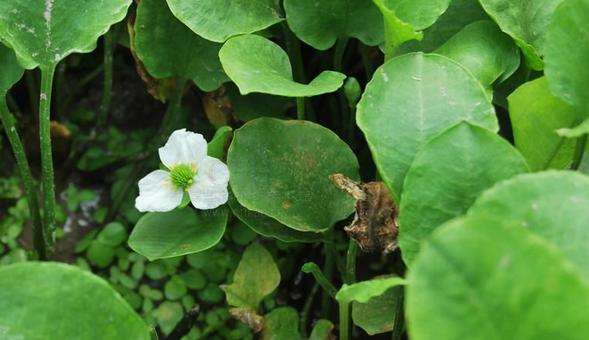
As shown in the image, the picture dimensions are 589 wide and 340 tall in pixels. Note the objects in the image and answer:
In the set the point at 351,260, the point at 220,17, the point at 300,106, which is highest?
the point at 220,17

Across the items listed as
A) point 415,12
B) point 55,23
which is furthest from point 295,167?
point 55,23

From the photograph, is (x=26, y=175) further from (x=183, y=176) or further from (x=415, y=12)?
(x=415, y=12)

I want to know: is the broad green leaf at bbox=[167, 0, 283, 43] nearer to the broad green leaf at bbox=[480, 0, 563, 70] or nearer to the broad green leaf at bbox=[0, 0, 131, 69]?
the broad green leaf at bbox=[0, 0, 131, 69]

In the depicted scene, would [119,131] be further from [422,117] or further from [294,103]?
[422,117]

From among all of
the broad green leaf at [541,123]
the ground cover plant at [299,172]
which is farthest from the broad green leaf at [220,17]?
the broad green leaf at [541,123]

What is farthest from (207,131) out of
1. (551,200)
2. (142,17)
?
(551,200)

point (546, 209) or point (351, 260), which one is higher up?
point (546, 209)

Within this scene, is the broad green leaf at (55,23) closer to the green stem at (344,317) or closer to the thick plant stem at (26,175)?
the thick plant stem at (26,175)
